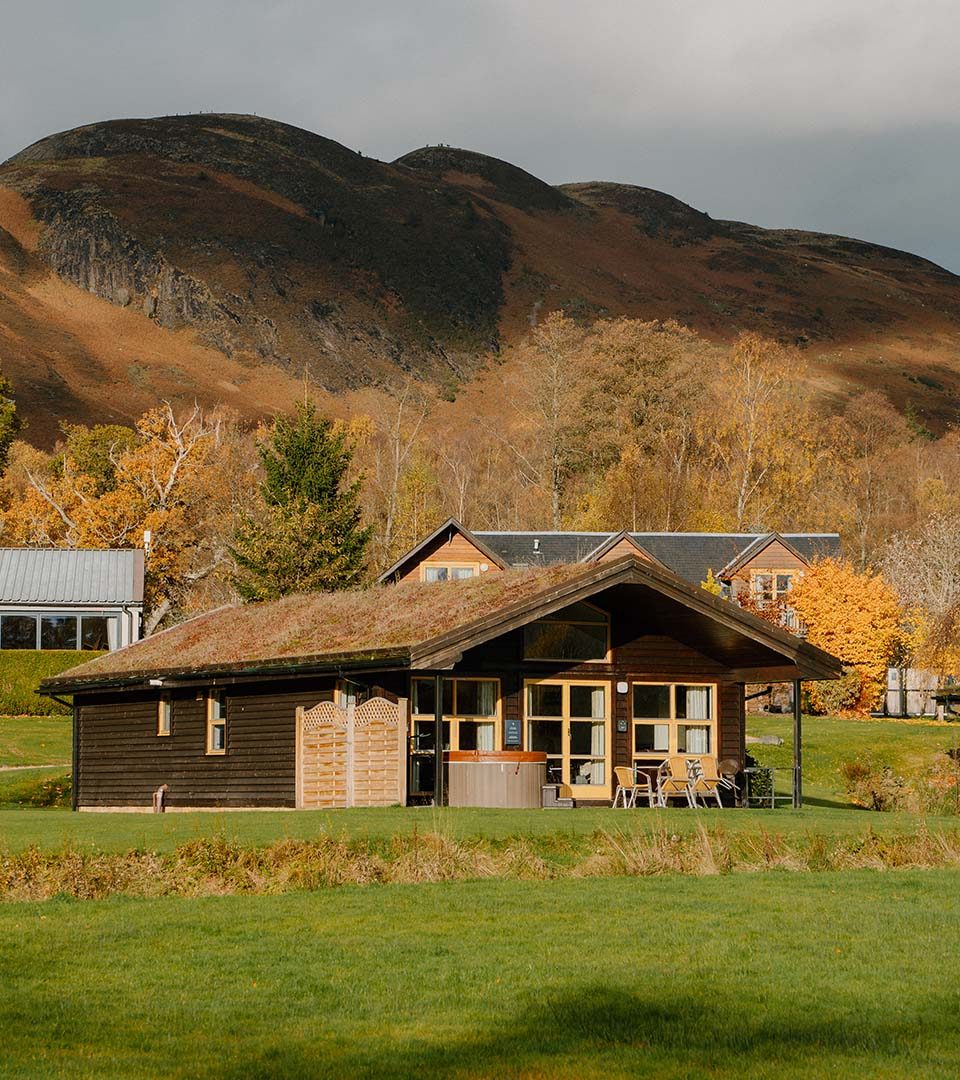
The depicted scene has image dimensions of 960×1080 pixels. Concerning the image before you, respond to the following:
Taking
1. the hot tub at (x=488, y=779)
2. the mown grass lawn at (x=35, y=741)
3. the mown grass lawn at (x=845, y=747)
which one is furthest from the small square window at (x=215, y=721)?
the mown grass lawn at (x=845, y=747)

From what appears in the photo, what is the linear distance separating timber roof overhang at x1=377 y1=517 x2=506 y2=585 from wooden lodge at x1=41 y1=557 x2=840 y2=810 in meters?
25.4

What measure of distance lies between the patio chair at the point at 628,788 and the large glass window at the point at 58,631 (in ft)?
95.9

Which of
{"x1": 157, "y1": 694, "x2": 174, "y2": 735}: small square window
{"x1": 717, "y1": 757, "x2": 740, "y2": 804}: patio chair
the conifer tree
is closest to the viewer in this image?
{"x1": 717, "y1": 757, "x2": 740, "y2": 804}: patio chair

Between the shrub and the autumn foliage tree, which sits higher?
the autumn foliage tree

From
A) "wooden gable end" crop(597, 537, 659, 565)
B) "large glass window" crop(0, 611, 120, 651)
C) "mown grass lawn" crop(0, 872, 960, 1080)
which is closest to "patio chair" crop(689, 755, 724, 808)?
"mown grass lawn" crop(0, 872, 960, 1080)

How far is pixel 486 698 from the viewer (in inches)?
1152

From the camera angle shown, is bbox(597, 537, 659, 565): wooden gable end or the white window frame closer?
the white window frame

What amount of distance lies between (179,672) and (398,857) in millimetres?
14390

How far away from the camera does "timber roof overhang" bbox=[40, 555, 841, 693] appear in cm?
2664

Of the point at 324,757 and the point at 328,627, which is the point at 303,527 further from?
the point at 324,757

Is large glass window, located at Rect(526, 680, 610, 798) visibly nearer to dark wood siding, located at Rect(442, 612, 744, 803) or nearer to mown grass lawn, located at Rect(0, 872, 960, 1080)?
dark wood siding, located at Rect(442, 612, 744, 803)

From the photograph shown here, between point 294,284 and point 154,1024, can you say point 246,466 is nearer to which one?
point 154,1024

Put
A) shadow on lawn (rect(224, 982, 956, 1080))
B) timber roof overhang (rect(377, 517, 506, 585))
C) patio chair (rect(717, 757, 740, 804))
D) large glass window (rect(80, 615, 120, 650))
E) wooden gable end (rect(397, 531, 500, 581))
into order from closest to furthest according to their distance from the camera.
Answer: shadow on lawn (rect(224, 982, 956, 1080)), patio chair (rect(717, 757, 740, 804)), large glass window (rect(80, 615, 120, 650)), timber roof overhang (rect(377, 517, 506, 585)), wooden gable end (rect(397, 531, 500, 581))

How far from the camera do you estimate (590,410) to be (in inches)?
3312
